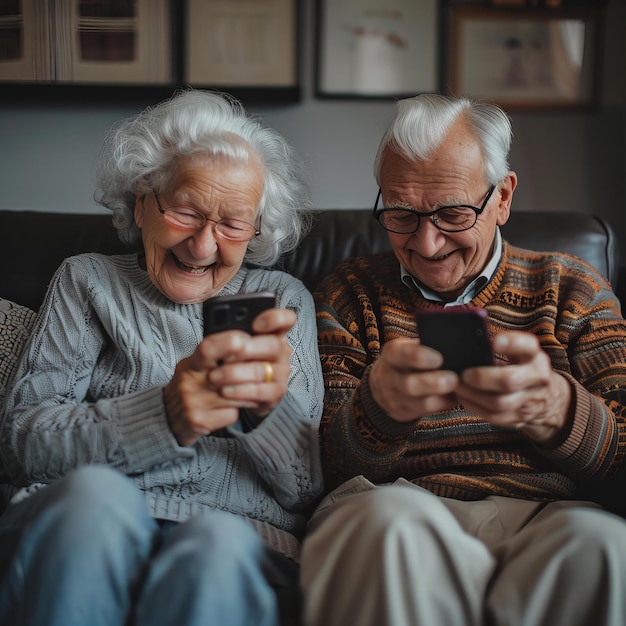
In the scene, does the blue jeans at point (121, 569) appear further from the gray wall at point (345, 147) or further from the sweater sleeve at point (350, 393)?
the gray wall at point (345, 147)

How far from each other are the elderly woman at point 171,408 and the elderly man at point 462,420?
0.10 metres

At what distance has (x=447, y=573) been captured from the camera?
985 mm

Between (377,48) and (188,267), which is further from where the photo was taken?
(377,48)

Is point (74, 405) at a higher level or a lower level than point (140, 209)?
lower

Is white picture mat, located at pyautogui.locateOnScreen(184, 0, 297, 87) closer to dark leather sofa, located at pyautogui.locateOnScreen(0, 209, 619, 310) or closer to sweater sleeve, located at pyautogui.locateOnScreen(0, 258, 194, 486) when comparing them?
dark leather sofa, located at pyautogui.locateOnScreen(0, 209, 619, 310)

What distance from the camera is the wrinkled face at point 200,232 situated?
1.40 metres

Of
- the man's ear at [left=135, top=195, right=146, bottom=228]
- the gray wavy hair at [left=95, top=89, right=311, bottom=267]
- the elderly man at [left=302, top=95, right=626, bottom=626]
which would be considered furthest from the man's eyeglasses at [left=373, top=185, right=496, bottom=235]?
the man's ear at [left=135, top=195, right=146, bottom=228]

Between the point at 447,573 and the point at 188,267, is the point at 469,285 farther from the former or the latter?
the point at 447,573

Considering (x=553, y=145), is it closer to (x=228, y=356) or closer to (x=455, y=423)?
(x=455, y=423)

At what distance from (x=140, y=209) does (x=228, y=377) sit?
21.3 inches

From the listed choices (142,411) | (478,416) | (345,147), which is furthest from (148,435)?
(345,147)

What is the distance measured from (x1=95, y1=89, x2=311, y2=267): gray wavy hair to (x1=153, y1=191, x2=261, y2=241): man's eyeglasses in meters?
0.09

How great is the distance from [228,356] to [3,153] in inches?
62.3

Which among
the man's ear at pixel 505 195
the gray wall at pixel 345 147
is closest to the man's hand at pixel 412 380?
the man's ear at pixel 505 195
